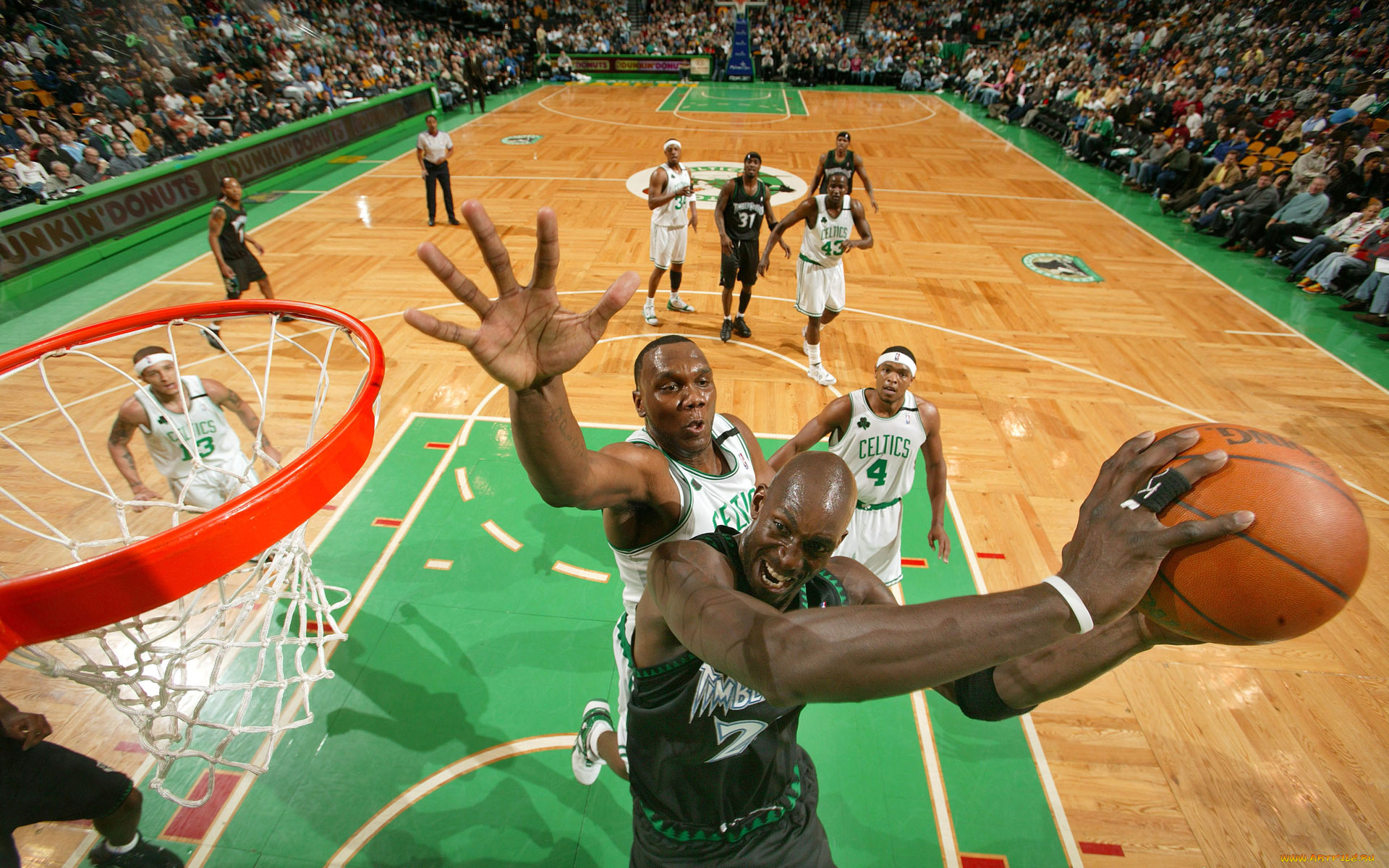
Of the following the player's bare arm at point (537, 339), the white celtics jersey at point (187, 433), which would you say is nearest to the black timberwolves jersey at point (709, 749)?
the player's bare arm at point (537, 339)

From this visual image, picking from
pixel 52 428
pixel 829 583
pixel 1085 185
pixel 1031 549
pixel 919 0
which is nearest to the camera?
pixel 829 583

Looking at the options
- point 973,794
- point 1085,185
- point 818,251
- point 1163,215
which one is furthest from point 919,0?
point 973,794

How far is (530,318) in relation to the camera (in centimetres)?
188

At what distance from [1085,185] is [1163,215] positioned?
7.04ft

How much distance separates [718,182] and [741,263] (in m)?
6.56

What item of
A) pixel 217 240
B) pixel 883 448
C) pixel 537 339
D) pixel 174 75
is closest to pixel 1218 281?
pixel 883 448

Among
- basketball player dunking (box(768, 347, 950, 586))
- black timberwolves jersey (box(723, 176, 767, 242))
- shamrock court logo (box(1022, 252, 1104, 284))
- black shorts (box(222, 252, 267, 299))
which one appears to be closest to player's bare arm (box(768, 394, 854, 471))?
basketball player dunking (box(768, 347, 950, 586))

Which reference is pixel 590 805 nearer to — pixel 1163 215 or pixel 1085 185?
pixel 1163 215

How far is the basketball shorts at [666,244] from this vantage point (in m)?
7.76

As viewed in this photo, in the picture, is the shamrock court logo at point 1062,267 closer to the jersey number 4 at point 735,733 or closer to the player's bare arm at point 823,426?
the player's bare arm at point 823,426

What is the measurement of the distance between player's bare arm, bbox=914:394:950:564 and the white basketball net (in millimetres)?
2911

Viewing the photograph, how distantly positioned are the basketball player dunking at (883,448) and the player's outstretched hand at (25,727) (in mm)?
3105

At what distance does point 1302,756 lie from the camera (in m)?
3.52

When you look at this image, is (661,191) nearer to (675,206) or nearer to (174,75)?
(675,206)
